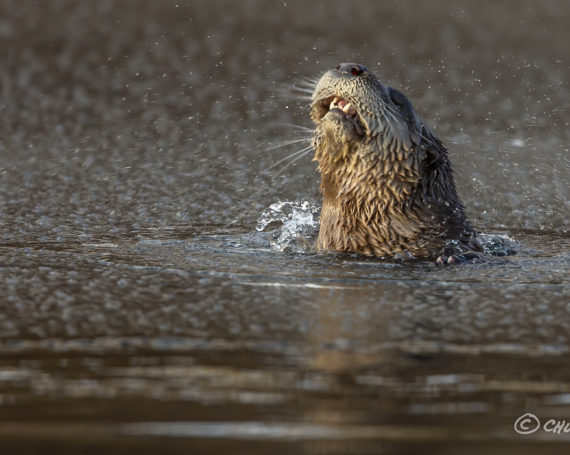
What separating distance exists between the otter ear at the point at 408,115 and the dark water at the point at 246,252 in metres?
0.79

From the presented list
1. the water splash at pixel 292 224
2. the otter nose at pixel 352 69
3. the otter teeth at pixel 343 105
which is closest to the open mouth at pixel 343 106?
the otter teeth at pixel 343 105

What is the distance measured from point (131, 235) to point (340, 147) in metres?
1.31

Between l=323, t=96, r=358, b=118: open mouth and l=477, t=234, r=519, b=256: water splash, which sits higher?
l=323, t=96, r=358, b=118: open mouth

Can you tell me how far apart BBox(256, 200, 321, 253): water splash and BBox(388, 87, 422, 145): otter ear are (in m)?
0.81

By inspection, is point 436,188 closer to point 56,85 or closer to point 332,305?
point 332,305

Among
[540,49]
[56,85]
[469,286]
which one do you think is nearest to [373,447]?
[469,286]

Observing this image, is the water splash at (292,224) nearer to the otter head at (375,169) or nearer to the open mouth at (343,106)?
the otter head at (375,169)

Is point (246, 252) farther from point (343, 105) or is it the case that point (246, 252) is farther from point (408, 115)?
point (408, 115)

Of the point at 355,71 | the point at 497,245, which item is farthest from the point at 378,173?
the point at 497,245

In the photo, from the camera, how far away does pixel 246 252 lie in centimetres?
582

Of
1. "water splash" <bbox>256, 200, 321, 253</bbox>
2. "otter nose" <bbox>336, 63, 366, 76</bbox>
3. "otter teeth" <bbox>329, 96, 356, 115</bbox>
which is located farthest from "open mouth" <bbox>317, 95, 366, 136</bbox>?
"water splash" <bbox>256, 200, 321, 253</bbox>

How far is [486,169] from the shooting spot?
27.2 feet

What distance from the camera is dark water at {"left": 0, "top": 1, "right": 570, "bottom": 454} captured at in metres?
3.12

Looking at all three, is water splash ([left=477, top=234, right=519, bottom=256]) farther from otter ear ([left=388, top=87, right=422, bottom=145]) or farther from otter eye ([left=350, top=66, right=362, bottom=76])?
otter eye ([left=350, top=66, right=362, bottom=76])
